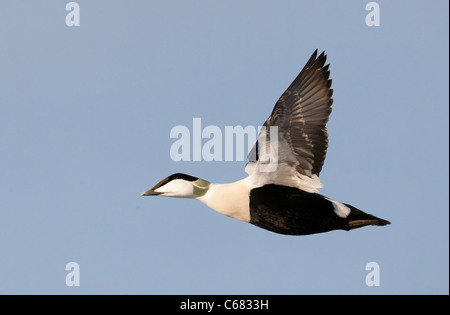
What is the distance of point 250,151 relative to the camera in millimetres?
11352

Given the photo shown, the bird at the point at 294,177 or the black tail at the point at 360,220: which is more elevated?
the bird at the point at 294,177

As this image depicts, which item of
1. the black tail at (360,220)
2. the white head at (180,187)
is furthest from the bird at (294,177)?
the white head at (180,187)

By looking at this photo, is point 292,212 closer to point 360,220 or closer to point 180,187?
point 360,220

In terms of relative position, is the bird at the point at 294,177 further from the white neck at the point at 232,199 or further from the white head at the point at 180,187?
the white head at the point at 180,187

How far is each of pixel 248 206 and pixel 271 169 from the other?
Result: 56 cm

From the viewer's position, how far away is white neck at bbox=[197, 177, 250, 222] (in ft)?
35.9

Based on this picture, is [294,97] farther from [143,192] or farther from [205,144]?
[143,192]

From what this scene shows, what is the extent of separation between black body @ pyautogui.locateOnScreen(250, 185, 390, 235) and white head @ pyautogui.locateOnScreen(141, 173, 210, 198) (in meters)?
0.76

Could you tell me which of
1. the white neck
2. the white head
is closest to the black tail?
the white neck

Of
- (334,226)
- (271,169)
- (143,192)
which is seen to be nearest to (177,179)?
(143,192)

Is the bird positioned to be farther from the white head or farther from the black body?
the white head

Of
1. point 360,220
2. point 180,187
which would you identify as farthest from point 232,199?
point 360,220

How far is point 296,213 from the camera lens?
35.2 ft

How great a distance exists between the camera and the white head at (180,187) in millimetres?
11289
